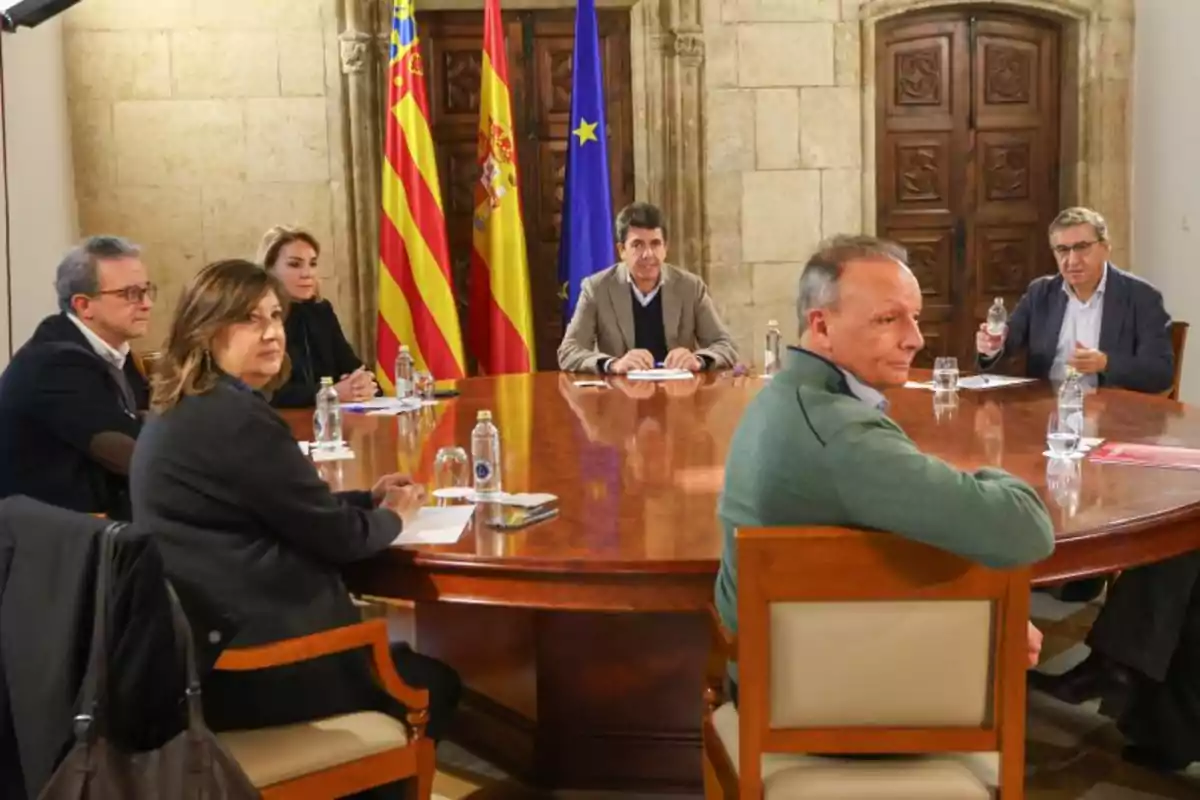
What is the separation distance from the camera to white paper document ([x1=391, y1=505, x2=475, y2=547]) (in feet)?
7.60

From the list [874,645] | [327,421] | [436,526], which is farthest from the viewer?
[327,421]

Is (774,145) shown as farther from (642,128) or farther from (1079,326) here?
(1079,326)

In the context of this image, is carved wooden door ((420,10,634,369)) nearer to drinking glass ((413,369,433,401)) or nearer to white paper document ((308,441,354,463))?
drinking glass ((413,369,433,401))

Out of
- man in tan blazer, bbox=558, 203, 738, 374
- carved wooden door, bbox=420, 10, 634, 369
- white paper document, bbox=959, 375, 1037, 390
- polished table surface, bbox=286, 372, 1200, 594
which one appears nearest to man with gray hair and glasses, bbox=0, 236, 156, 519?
polished table surface, bbox=286, 372, 1200, 594

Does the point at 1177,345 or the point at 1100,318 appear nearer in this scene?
the point at 1100,318

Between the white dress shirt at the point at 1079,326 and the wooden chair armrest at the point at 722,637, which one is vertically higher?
the white dress shirt at the point at 1079,326

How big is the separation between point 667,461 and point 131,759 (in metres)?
1.49

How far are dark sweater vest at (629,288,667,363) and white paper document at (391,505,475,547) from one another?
8.05 ft

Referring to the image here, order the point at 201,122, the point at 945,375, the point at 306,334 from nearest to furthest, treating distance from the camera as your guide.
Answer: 1. the point at 945,375
2. the point at 306,334
3. the point at 201,122

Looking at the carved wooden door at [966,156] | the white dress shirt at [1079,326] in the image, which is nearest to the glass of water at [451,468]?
the white dress shirt at [1079,326]

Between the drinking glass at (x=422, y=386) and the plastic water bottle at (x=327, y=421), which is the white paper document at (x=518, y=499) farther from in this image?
the drinking glass at (x=422, y=386)

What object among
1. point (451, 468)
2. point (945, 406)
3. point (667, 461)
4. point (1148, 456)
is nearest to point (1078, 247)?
point (945, 406)

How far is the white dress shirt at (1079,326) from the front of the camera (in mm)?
4207

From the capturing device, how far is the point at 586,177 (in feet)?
19.3
